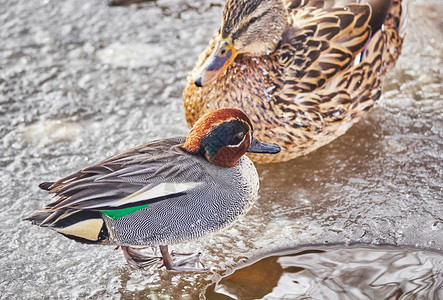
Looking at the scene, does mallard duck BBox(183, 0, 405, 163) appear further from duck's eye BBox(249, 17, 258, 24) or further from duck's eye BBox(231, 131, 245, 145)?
duck's eye BBox(231, 131, 245, 145)

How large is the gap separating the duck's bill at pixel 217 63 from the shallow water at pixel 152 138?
2.10 ft

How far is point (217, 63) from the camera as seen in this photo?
11.5 ft

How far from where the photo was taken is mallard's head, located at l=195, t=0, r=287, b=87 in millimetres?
3473

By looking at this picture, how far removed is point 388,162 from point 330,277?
1093 mm

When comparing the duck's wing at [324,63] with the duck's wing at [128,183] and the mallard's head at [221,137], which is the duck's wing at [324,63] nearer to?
the mallard's head at [221,137]

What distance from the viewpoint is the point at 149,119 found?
412cm

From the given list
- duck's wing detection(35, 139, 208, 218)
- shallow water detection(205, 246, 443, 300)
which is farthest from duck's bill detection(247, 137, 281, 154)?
shallow water detection(205, 246, 443, 300)

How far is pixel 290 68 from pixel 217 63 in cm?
45

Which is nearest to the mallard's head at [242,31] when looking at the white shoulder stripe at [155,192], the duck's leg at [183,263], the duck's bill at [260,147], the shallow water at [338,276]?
the duck's bill at [260,147]

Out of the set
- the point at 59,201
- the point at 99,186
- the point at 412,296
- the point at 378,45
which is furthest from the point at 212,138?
the point at 378,45

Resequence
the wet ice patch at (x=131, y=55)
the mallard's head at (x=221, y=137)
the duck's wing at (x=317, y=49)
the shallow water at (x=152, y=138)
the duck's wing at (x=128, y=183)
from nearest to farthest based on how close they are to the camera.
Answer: the duck's wing at (x=128, y=183), the mallard's head at (x=221, y=137), the shallow water at (x=152, y=138), the duck's wing at (x=317, y=49), the wet ice patch at (x=131, y=55)

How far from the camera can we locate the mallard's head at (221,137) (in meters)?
2.91

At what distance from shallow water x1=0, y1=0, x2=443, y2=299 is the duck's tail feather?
1.10 feet

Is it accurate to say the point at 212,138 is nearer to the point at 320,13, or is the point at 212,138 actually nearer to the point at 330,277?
the point at 330,277
